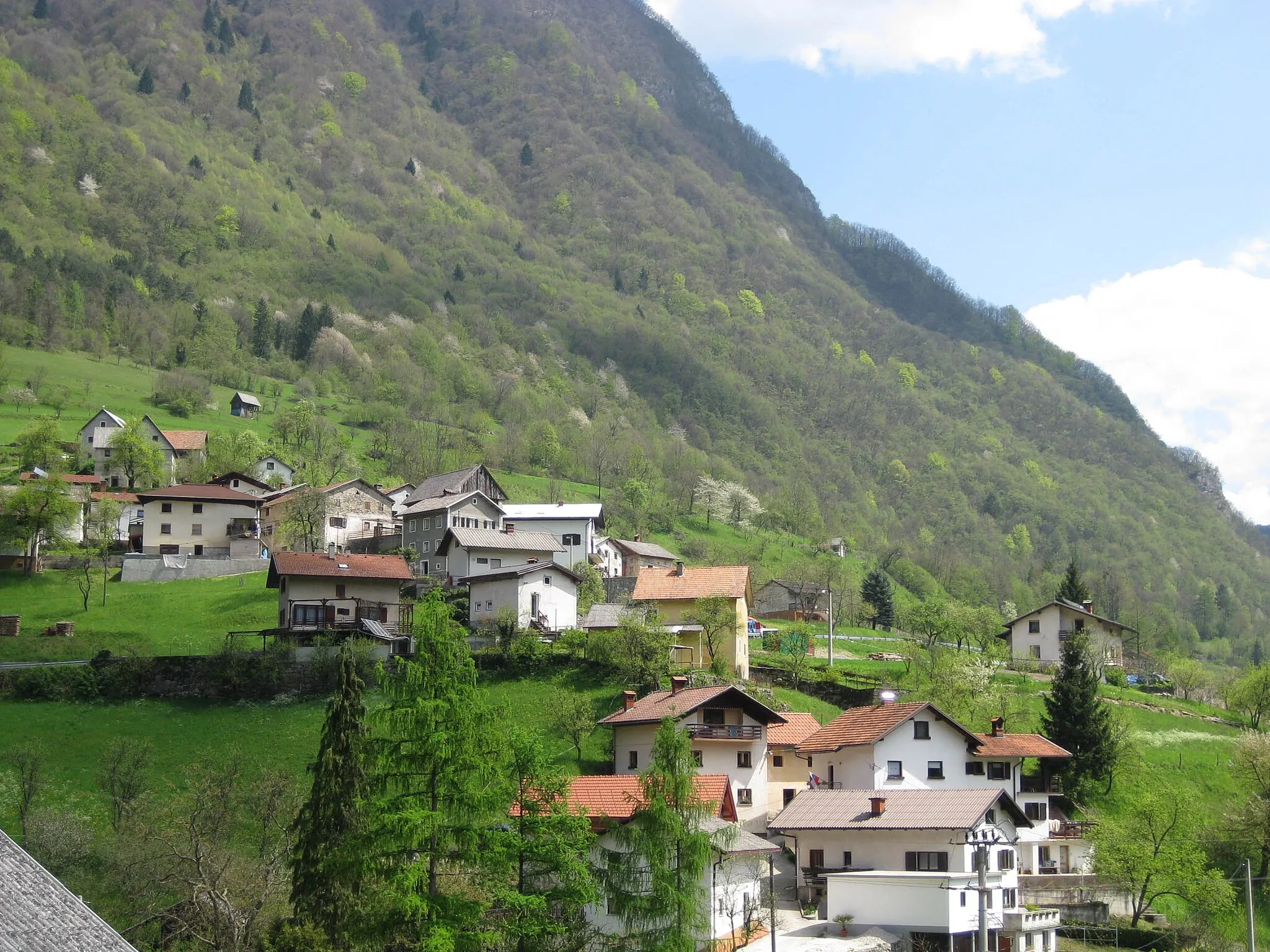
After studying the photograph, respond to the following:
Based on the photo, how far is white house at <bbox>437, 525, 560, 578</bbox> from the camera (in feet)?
301

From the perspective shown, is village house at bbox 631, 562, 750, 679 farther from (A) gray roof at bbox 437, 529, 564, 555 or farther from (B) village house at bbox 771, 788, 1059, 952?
(B) village house at bbox 771, 788, 1059, 952

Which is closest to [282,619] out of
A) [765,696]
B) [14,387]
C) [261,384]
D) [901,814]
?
[765,696]

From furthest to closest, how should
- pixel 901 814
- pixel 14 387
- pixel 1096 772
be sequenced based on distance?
pixel 14 387 < pixel 1096 772 < pixel 901 814

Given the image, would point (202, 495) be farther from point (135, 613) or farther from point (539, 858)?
point (539, 858)

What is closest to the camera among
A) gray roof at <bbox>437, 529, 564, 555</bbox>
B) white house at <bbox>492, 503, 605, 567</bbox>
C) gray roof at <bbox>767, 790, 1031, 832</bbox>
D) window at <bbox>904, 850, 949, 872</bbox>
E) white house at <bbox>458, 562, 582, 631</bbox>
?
window at <bbox>904, 850, 949, 872</bbox>

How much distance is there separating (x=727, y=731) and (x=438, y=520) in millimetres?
49782

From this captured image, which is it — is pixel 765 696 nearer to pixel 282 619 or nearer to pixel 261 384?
pixel 282 619

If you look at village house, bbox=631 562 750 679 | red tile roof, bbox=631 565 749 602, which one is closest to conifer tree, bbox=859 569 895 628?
village house, bbox=631 562 750 679

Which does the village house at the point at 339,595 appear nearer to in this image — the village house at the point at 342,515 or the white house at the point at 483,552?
the white house at the point at 483,552

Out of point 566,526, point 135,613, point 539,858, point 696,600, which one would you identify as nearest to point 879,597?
point 566,526

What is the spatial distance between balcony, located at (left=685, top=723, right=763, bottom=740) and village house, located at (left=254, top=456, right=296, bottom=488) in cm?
8104

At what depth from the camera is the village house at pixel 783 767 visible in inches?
2469

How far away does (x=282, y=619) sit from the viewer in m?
74.8

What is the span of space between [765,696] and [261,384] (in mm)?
143475
